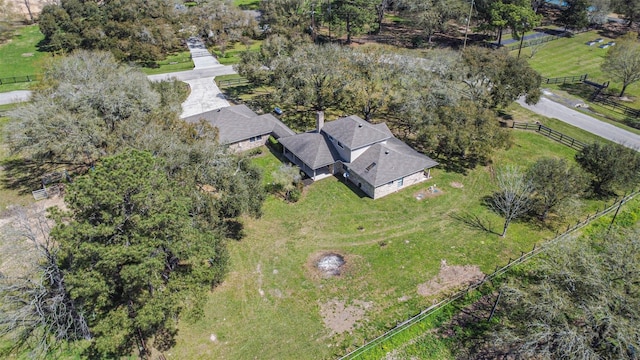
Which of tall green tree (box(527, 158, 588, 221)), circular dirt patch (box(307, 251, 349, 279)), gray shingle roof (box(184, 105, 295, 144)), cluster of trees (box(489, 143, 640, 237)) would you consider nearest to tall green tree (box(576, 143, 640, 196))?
cluster of trees (box(489, 143, 640, 237))

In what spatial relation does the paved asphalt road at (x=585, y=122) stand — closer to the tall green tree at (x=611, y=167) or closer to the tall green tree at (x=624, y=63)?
the tall green tree at (x=611, y=167)

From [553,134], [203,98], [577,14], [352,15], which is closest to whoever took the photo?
[553,134]

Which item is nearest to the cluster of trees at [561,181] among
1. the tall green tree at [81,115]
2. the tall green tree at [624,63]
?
the tall green tree at [624,63]

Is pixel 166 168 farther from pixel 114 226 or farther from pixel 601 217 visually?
pixel 601 217

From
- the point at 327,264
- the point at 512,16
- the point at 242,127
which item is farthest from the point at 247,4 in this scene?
the point at 327,264

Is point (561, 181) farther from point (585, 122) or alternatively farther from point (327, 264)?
point (585, 122)

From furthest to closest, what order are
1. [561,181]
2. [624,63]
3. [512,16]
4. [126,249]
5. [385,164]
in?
[512,16]
[624,63]
[385,164]
[561,181]
[126,249]

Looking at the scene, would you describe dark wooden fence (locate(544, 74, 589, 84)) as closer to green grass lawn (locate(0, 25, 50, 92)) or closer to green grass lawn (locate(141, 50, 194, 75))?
green grass lawn (locate(141, 50, 194, 75))
